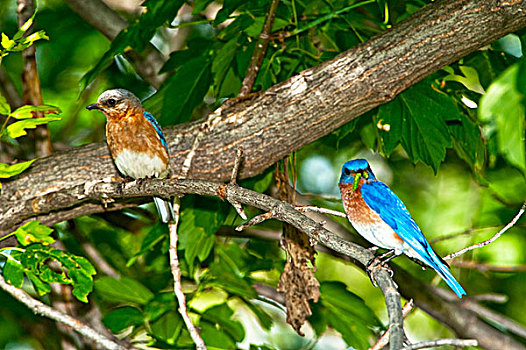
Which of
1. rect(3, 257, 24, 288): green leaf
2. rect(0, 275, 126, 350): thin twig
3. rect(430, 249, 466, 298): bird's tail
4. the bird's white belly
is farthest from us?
the bird's white belly

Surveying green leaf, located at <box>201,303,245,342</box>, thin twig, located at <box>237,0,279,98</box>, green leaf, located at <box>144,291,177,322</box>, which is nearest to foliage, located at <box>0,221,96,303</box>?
green leaf, located at <box>144,291,177,322</box>

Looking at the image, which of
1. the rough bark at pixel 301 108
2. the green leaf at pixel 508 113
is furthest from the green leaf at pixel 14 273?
the green leaf at pixel 508 113

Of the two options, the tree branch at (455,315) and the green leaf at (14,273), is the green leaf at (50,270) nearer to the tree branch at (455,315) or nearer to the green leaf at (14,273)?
the green leaf at (14,273)

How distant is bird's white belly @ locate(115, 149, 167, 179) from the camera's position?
145 inches

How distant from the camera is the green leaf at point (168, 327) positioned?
12.7 feet

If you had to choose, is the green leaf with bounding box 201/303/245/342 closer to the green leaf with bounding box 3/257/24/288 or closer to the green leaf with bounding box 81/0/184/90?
the green leaf with bounding box 3/257/24/288

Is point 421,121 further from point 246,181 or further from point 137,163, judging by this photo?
point 137,163

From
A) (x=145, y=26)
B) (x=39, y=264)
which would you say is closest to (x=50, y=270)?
(x=39, y=264)

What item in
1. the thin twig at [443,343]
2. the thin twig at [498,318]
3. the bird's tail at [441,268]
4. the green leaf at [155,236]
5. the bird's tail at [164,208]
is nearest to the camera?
the thin twig at [443,343]

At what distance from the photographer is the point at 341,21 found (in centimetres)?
386

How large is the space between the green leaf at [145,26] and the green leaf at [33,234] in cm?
113

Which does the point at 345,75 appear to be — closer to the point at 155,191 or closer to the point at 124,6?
the point at 155,191

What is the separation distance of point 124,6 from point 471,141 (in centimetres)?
421

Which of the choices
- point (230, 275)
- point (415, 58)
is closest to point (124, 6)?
point (230, 275)
